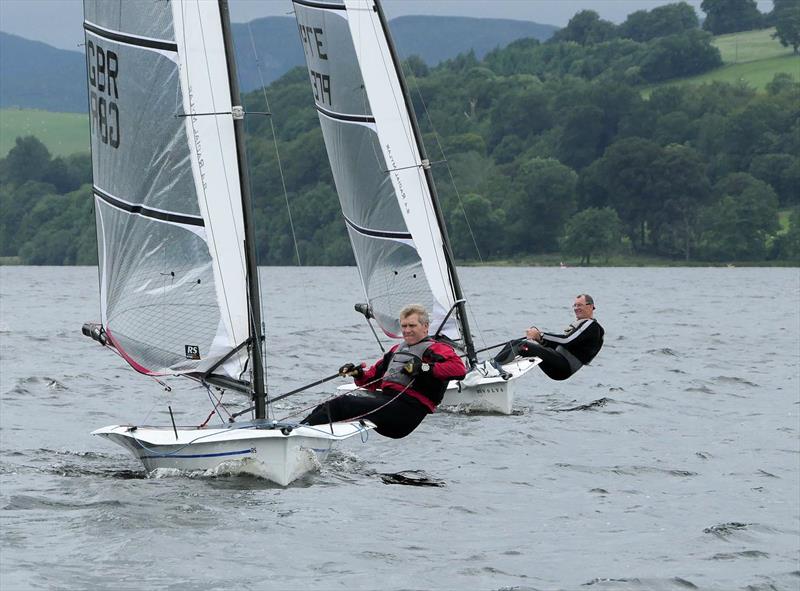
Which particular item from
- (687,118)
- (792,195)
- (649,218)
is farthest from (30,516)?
(687,118)

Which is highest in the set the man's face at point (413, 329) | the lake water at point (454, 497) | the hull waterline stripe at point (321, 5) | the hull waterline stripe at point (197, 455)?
the hull waterline stripe at point (321, 5)

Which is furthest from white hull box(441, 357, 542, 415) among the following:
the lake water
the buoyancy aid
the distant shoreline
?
the distant shoreline

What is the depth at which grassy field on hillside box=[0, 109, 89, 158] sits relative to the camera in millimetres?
164500

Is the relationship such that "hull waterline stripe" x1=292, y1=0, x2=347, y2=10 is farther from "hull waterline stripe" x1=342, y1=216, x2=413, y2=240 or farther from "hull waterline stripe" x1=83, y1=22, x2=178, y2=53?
"hull waterline stripe" x1=83, y1=22, x2=178, y2=53

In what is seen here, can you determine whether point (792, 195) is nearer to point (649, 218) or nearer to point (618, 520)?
point (649, 218)

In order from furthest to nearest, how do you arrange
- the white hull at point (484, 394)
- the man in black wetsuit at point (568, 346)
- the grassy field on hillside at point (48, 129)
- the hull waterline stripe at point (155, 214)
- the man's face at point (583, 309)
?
1. the grassy field on hillside at point (48, 129)
2. the white hull at point (484, 394)
3. the man's face at point (583, 309)
4. the man in black wetsuit at point (568, 346)
5. the hull waterline stripe at point (155, 214)

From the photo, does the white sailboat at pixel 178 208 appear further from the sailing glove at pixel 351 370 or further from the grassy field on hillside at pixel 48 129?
the grassy field on hillside at pixel 48 129

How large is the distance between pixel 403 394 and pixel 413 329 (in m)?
0.61

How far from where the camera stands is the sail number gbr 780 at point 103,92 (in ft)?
44.7

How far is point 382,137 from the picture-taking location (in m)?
20.8

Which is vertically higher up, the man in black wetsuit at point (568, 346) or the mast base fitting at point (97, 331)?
the mast base fitting at point (97, 331)

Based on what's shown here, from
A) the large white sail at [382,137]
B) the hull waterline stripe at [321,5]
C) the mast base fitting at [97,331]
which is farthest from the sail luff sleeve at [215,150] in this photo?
the hull waterline stripe at [321,5]

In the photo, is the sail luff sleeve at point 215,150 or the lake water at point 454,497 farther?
the sail luff sleeve at point 215,150

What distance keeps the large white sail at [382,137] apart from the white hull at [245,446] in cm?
778
